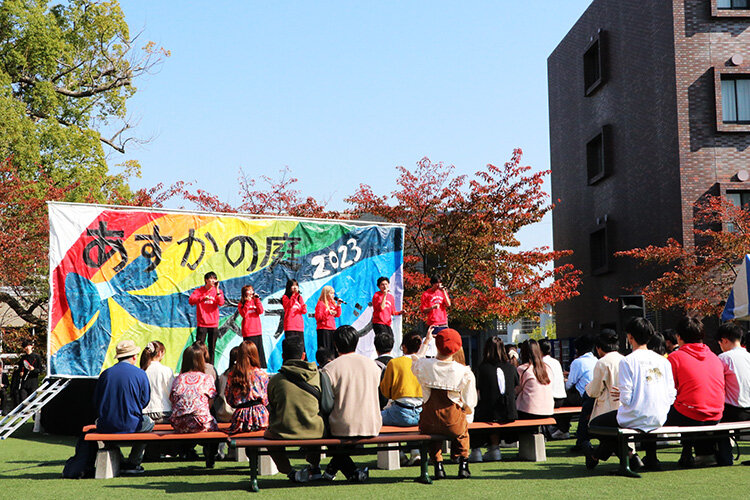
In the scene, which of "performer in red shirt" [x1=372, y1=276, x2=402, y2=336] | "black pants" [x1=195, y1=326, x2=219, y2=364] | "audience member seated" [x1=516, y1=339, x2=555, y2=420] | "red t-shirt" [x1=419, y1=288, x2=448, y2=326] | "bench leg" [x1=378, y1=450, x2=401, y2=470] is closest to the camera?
"bench leg" [x1=378, y1=450, x2=401, y2=470]

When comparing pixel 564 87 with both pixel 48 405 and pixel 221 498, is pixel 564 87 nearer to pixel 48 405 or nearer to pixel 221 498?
pixel 48 405

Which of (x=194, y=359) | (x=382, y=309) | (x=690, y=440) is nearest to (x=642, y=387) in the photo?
(x=690, y=440)

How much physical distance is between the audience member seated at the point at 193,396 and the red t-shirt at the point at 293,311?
476 cm

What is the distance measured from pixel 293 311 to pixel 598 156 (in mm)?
17729

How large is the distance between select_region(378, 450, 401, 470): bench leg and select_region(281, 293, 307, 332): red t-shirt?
5325 mm

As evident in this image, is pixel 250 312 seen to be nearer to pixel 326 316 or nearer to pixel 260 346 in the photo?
pixel 260 346

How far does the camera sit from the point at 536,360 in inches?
439

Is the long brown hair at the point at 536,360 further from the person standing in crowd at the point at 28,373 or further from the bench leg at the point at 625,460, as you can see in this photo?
the person standing in crowd at the point at 28,373

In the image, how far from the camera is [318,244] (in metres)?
16.5

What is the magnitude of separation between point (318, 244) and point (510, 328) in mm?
70887

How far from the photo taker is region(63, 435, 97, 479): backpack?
9.47 m

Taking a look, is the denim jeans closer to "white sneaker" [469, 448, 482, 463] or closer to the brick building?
"white sneaker" [469, 448, 482, 463]

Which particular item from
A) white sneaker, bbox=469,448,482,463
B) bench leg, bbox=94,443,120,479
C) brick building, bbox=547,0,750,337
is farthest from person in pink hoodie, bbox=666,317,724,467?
brick building, bbox=547,0,750,337

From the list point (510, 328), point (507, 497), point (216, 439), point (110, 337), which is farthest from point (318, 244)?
point (510, 328)
